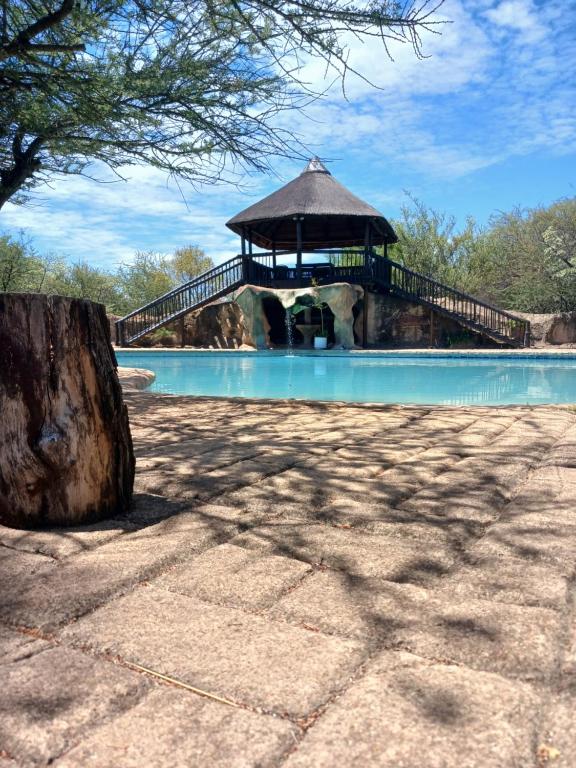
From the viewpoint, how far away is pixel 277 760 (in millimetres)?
825

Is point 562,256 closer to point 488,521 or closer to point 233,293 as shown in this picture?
point 233,293

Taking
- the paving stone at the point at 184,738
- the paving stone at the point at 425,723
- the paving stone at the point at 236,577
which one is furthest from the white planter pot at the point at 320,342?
the paving stone at the point at 184,738

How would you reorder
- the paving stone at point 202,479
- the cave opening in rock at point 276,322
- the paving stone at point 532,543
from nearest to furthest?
the paving stone at point 532,543 < the paving stone at point 202,479 < the cave opening in rock at point 276,322

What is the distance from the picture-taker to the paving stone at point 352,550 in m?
1.46

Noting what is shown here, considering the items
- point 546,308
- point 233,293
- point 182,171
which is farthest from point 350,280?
point 182,171

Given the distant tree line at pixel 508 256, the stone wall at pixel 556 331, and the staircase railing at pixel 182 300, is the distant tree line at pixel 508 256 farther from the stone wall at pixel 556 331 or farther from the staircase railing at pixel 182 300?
the staircase railing at pixel 182 300

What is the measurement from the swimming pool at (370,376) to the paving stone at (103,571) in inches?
211

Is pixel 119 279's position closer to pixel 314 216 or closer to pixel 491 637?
pixel 314 216

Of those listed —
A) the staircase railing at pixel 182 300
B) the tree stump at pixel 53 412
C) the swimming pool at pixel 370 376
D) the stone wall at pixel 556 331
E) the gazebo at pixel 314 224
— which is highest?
the gazebo at pixel 314 224

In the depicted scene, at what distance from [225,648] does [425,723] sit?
402 millimetres

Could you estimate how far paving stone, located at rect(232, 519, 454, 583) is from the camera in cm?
146

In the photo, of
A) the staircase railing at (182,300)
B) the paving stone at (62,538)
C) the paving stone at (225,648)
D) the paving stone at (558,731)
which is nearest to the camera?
the paving stone at (558,731)

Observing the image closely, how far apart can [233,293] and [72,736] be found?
1751 cm

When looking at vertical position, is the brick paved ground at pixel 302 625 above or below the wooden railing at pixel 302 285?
below
